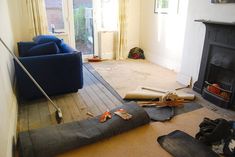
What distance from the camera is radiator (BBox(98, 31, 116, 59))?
16.4ft

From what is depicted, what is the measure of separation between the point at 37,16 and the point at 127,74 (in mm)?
2166

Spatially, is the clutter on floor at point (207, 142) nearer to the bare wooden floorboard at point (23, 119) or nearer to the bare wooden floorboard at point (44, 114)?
the bare wooden floorboard at point (44, 114)

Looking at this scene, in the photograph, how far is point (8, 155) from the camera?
68.6 inches

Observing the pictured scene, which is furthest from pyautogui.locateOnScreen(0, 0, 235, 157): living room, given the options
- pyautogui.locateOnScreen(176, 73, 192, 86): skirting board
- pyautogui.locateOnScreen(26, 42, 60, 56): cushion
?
pyautogui.locateOnScreen(26, 42, 60, 56): cushion

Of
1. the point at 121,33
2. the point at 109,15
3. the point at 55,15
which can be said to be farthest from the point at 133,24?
the point at 55,15

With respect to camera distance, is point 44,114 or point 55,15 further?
point 55,15

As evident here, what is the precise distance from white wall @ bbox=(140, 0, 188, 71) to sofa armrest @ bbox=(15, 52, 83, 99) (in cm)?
215

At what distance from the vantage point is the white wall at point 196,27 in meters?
2.74

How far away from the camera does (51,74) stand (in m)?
2.89

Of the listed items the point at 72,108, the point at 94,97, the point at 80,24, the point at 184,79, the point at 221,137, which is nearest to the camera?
the point at 221,137

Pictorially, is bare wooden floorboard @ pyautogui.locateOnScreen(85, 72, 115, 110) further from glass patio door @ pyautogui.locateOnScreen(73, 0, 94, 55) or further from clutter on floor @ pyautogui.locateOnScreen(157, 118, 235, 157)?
glass patio door @ pyautogui.locateOnScreen(73, 0, 94, 55)

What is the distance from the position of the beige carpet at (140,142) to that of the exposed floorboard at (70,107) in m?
0.59

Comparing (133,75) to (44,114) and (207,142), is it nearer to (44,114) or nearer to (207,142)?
(44,114)

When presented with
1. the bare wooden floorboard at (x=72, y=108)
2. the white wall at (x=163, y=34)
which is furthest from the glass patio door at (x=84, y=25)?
the bare wooden floorboard at (x=72, y=108)
